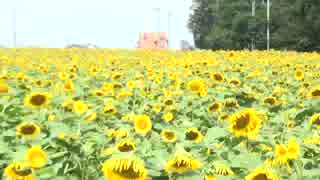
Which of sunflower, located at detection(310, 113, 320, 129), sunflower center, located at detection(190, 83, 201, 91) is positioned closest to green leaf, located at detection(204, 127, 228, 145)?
sunflower, located at detection(310, 113, 320, 129)

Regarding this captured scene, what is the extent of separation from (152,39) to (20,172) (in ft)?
164

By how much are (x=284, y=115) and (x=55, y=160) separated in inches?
66.7

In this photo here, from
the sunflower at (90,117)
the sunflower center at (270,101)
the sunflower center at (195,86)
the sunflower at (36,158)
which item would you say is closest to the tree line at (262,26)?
the sunflower center at (195,86)

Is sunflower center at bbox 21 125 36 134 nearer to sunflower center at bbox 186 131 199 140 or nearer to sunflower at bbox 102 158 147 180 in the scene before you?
sunflower center at bbox 186 131 199 140

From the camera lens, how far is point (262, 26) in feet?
173

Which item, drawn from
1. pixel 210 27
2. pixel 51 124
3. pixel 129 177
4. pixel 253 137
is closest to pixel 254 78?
pixel 51 124

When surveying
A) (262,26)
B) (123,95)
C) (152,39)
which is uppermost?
(262,26)

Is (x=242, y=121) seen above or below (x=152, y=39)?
below

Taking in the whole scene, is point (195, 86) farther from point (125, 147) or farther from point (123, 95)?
point (125, 147)

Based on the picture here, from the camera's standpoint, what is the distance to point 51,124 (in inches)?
135

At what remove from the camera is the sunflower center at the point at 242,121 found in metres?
2.61

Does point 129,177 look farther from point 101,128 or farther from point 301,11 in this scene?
point 301,11

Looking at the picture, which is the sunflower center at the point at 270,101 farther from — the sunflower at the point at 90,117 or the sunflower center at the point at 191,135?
the sunflower center at the point at 191,135

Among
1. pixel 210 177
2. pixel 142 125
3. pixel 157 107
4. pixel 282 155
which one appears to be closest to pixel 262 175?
pixel 210 177
